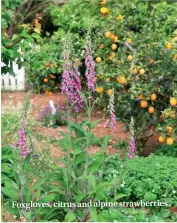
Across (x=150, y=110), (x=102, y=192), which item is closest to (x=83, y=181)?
(x=102, y=192)

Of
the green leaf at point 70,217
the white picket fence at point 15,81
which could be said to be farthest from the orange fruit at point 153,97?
the white picket fence at point 15,81

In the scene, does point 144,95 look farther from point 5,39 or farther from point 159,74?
point 5,39

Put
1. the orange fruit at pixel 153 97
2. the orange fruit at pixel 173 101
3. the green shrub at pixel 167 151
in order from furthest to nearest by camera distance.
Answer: the green shrub at pixel 167 151 → the orange fruit at pixel 153 97 → the orange fruit at pixel 173 101

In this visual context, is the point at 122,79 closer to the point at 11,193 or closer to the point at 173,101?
the point at 173,101

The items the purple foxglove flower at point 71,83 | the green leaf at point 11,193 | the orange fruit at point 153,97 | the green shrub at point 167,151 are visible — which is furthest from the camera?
the green shrub at point 167,151

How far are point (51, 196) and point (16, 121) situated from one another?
273 cm

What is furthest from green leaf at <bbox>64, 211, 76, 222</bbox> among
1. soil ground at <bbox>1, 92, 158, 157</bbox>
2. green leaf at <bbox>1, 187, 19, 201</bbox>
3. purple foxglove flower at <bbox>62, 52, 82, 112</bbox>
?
soil ground at <bbox>1, 92, 158, 157</bbox>

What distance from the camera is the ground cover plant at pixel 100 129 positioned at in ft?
12.9

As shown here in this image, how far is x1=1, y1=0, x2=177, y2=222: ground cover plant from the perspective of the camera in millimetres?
3920

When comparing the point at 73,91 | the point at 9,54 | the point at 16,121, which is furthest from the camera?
the point at 16,121

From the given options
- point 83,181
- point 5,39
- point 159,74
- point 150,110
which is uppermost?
point 5,39

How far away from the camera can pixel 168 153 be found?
17.7ft

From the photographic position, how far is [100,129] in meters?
6.73

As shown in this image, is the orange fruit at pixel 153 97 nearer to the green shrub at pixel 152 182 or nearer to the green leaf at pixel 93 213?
the green shrub at pixel 152 182
